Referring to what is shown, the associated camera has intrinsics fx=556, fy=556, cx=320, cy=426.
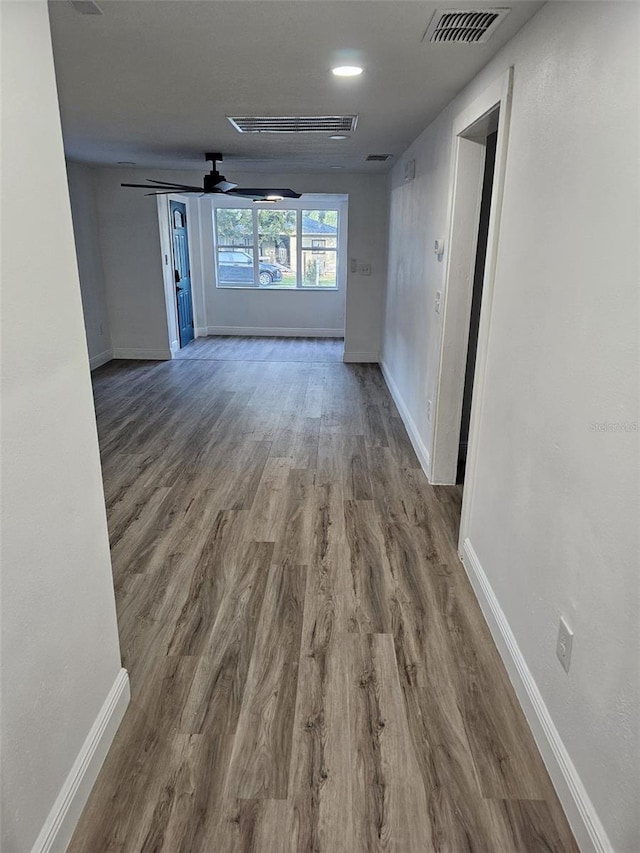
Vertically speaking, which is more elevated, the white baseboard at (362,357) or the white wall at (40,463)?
the white wall at (40,463)

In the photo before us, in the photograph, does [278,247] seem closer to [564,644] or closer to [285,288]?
[285,288]

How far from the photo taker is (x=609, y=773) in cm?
137

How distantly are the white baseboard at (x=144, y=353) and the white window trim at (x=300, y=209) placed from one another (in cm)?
222

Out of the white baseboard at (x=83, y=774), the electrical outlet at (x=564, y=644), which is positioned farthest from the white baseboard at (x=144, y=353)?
the electrical outlet at (x=564, y=644)

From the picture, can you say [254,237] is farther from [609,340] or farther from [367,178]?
[609,340]

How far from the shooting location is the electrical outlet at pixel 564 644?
1.61m

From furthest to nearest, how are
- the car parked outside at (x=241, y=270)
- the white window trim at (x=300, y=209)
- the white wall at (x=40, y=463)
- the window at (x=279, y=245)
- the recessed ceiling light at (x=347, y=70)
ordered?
1. the car parked outside at (x=241, y=270)
2. the window at (x=279, y=245)
3. the white window trim at (x=300, y=209)
4. the recessed ceiling light at (x=347, y=70)
5. the white wall at (x=40, y=463)

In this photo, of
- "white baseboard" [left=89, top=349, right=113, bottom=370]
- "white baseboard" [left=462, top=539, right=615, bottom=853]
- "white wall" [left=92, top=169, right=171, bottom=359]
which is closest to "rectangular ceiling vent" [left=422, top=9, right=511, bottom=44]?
"white baseboard" [left=462, top=539, right=615, bottom=853]

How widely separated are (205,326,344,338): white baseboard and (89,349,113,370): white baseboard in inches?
86.6

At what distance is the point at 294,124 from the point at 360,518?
8.92ft

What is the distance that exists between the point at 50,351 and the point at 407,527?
91.3 inches

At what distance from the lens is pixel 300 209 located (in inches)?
351

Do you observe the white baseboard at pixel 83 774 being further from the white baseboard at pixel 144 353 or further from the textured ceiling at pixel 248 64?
the white baseboard at pixel 144 353

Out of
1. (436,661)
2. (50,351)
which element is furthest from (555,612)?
(50,351)
